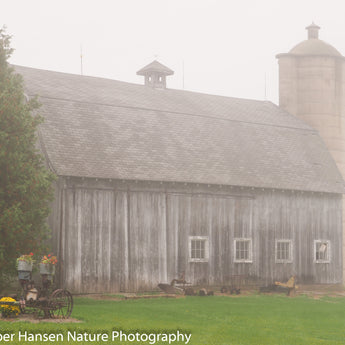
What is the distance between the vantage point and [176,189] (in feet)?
90.8

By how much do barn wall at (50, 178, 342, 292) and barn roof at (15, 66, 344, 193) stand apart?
2.04 feet

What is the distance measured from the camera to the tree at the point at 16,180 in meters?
20.6

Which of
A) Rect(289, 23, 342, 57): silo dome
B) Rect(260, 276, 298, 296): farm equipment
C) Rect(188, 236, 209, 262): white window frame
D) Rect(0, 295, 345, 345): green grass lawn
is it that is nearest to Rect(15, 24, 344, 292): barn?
Rect(188, 236, 209, 262): white window frame

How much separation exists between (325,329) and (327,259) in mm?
14491

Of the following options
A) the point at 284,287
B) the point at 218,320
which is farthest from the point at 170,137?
the point at 218,320

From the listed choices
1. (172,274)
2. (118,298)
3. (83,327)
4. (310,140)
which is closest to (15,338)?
(83,327)

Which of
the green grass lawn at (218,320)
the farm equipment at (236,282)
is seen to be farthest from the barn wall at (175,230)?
the green grass lawn at (218,320)

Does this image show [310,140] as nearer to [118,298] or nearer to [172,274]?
[172,274]

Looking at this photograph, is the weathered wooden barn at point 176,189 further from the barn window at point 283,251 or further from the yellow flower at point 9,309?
the yellow flower at point 9,309

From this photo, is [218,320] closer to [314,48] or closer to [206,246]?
[206,246]

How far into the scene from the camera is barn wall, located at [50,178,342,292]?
2525cm

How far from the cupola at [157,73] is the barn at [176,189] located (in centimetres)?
66

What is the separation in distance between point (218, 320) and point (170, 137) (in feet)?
41.4

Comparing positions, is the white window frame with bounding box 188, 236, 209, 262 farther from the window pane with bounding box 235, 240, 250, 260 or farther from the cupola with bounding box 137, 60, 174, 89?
the cupola with bounding box 137, 60, 174, 89
